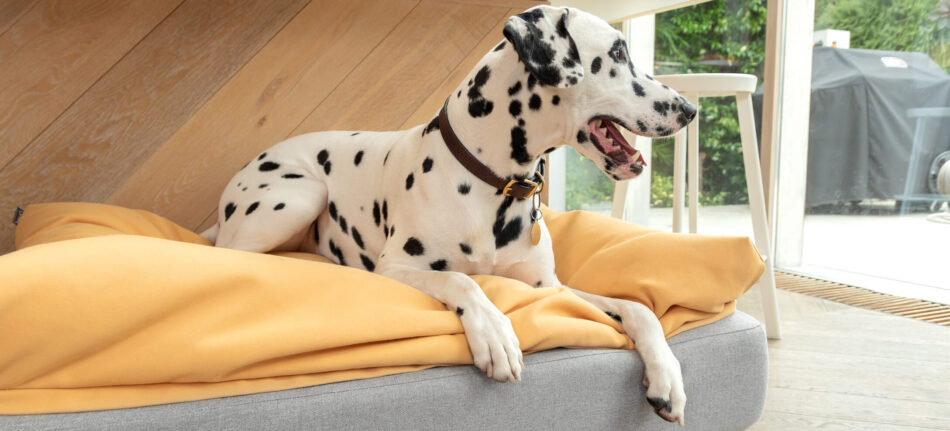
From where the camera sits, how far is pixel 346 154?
6.40 ft

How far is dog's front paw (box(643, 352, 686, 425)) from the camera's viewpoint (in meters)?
1.24

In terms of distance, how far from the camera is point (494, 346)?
1.16 meters

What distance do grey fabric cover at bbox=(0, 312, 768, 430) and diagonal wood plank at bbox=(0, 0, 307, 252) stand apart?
1.38 m

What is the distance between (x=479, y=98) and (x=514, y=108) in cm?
10

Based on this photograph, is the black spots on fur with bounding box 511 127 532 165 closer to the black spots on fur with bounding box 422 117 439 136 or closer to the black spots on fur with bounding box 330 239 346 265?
the black spots on fur with bounding box 422 117 439 136

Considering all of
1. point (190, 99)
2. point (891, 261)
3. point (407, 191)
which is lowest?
point (891, 261)

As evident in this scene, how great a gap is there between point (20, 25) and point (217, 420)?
162cm

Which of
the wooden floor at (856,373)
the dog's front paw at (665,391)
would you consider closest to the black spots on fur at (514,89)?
the dog's front paw at (665,391)

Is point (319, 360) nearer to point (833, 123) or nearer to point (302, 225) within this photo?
point (302, 225)

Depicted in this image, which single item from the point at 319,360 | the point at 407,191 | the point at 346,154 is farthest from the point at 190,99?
the point at 319,360

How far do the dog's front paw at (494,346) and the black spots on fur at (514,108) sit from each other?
1.56 ft

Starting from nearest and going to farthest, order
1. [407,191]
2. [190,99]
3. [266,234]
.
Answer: [407,191] < [266,234] < [190,99]

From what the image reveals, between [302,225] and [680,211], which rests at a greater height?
[302,225]

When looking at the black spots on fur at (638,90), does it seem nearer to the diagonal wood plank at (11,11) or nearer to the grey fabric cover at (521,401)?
the grey fabric cover at (521,401)
